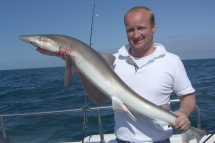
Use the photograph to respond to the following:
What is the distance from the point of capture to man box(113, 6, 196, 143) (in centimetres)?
246

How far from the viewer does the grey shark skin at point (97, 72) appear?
242 cm

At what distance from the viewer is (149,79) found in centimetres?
247

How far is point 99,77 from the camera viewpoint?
2.46 m

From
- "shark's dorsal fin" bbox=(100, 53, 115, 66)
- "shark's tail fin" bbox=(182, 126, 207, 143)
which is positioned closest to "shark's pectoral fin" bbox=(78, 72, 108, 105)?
"shark's dorsal fin" bbox=(100, 53, 115, 66)

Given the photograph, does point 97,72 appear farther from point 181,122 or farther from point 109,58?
point 181,122

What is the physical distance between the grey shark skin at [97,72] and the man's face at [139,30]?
0.39 metres

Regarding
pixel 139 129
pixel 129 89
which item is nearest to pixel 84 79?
pixel 129 89

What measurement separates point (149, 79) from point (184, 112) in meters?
0.53

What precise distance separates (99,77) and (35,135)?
241 inches

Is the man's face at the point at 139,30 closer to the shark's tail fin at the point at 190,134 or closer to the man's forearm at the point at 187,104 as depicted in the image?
the man's forearm at the point at 187,104

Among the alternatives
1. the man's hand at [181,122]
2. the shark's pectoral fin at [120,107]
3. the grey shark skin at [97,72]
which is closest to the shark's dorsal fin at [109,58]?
the grey shark skin at [97,72]

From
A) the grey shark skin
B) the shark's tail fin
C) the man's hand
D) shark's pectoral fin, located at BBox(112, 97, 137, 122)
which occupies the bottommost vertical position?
the shark's tail fin

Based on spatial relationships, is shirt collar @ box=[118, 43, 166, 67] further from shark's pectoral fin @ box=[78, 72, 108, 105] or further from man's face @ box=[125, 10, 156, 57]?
shark's pectoral fin @ box=[78, 72, 108, 105]

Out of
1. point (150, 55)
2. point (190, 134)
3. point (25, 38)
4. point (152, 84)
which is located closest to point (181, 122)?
point (190, 134)
